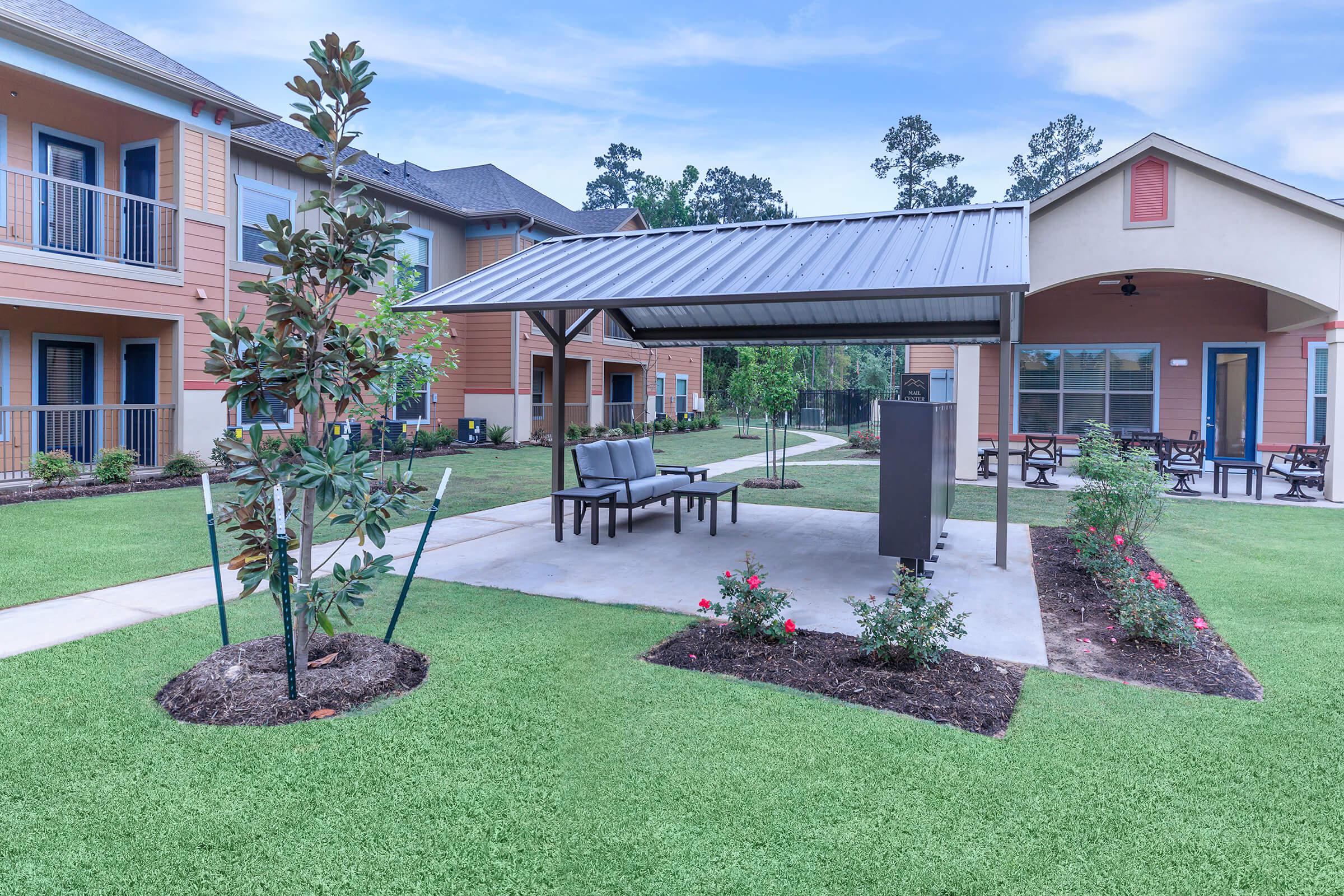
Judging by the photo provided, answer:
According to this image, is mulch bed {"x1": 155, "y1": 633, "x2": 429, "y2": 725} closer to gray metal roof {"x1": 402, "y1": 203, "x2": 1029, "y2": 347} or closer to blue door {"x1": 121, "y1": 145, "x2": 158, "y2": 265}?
gray metal roof {"x1": 402, "y1": 203, "x2": 1029, "y2": 347}

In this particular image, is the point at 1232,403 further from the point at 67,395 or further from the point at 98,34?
the point at 67,395

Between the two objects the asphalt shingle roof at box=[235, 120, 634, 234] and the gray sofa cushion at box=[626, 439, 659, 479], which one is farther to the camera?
the asphalt shingle roof at box=[235, 120, 634, 234]

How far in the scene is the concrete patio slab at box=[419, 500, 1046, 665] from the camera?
5.79m

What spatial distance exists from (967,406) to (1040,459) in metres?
2.34

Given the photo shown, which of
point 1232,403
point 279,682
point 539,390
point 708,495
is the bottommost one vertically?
point 279,682

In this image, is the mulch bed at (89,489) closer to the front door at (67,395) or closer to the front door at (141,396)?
the front door at (141,396)

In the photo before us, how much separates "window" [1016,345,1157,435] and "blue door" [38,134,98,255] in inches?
670

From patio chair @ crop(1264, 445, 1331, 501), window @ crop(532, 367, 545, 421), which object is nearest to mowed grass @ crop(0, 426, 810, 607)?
window @ crop(532, 367, 545, 421)

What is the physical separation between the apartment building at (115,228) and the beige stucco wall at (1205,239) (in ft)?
34.6

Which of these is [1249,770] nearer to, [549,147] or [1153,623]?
[1153,623]

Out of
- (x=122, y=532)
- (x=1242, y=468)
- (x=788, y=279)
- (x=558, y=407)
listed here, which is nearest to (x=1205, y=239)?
(x=1242, y=468)

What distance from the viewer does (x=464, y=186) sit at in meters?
23.8

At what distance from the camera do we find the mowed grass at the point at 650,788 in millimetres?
2672

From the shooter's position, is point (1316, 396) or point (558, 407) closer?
point (558, 407)
